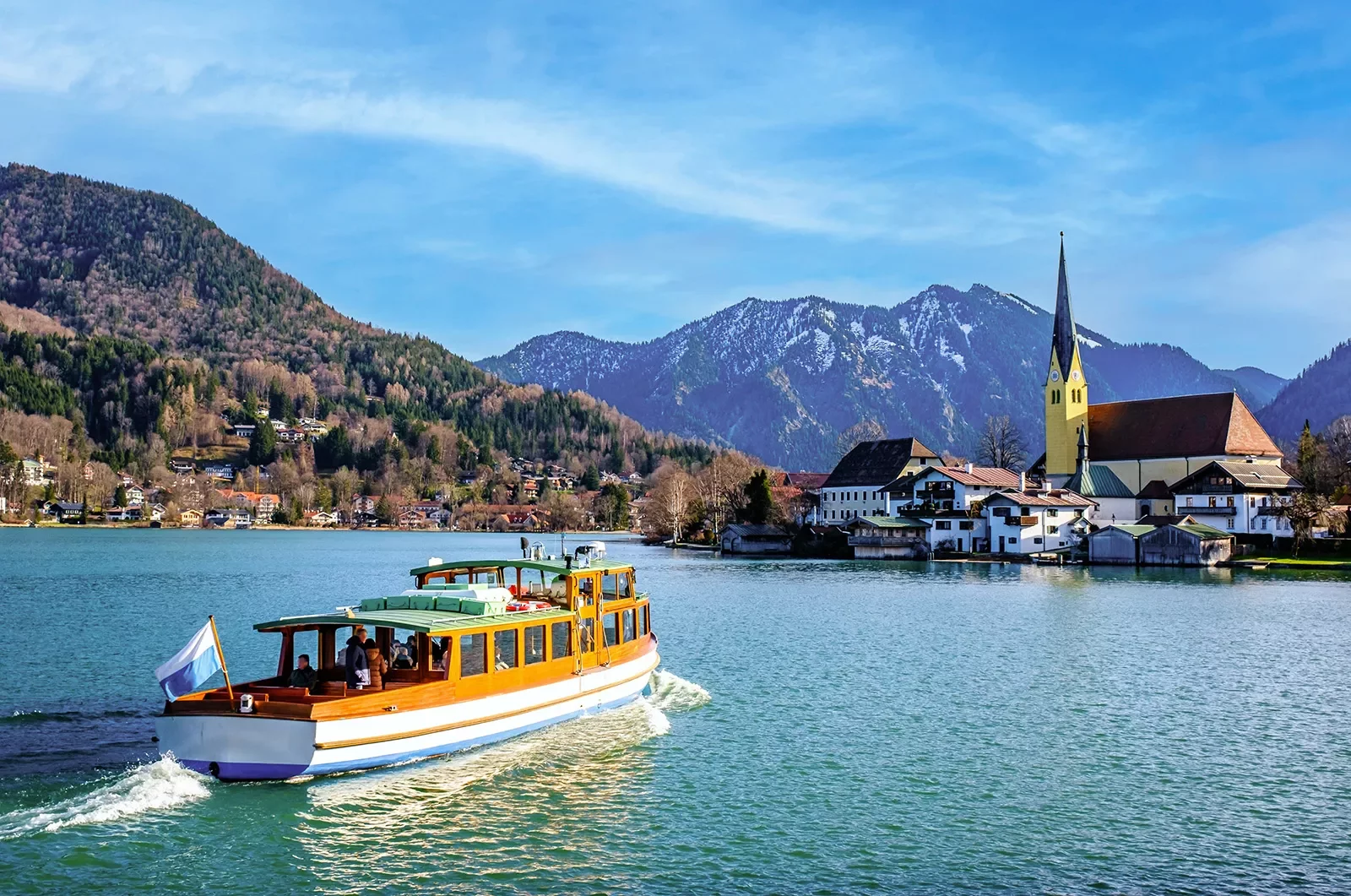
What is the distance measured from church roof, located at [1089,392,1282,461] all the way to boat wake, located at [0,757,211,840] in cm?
10611

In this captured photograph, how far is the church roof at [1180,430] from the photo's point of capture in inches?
4291

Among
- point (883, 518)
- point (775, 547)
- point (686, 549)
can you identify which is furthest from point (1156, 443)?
point (686, 549)

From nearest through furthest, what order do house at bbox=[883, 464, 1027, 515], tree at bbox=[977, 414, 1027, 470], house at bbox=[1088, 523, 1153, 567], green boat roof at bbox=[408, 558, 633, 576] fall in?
Answer: green boat roof at bbox=[408, 558, 633, 576] → house at bbox=[1088, 523, 1153, 567] → house at bbox=[883, 464, 1027, 515] → tree at bbox=[977, 414, 1027, 470]

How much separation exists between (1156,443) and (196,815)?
365ft

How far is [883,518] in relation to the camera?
108m

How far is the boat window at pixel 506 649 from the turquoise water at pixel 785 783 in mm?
1724

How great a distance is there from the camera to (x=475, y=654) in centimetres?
2286

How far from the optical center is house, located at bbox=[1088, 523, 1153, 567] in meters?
91.0

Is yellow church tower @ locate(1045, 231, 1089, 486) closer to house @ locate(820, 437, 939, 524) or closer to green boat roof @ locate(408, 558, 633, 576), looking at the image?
house @ locate(820, 437, 939, 524)

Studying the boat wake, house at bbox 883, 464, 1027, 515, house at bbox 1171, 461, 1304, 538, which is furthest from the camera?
house at bbox 883, 464, 1027, 515

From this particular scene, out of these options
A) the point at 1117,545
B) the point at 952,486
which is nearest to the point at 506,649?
the point at 1117,545

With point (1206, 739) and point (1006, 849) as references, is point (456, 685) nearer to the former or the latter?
point (1006, 849)

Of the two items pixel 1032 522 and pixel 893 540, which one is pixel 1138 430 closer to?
pixel 1032 522

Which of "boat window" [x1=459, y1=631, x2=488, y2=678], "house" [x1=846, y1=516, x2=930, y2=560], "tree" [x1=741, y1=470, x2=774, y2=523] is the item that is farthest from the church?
"boat window" [x1=459, y1=631, x2=488, y2=678]
